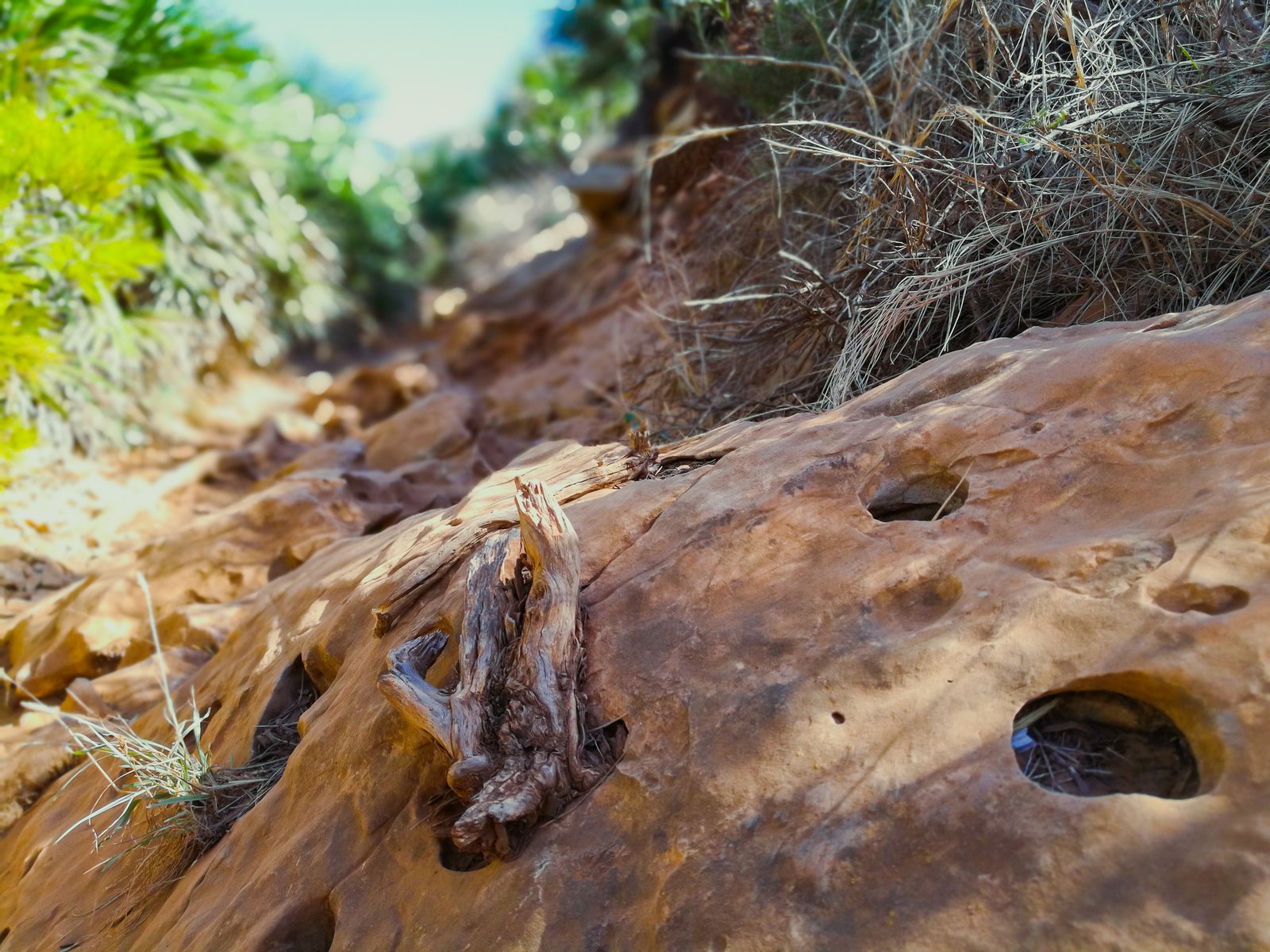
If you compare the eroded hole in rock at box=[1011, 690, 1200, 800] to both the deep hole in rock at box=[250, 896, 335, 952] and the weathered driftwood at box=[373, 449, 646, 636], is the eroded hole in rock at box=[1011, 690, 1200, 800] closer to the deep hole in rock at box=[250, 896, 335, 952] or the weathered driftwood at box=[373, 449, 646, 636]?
the weathered driftwood at box=[373, 449, 646, 636]

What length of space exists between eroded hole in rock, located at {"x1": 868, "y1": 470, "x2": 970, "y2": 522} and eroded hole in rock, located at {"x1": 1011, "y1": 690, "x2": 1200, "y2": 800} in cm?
64

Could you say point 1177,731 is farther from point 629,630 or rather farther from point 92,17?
point 92,17

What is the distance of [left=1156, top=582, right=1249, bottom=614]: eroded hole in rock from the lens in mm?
1844

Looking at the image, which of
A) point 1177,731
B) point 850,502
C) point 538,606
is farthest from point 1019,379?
point 538,606

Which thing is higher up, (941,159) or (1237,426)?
(941,159)

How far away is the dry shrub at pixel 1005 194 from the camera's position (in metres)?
3.11

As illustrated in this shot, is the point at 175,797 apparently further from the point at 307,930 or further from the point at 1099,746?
the point at 1099,746

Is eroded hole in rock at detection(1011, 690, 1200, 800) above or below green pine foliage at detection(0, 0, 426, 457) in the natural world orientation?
below

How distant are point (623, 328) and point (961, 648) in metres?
5.47

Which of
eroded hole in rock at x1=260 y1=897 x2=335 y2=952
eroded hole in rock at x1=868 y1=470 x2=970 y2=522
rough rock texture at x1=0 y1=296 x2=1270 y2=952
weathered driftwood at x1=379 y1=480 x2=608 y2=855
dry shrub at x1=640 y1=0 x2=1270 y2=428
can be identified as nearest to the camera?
rough rock texture at x1=0 y1=296 x2=1270 y2=952

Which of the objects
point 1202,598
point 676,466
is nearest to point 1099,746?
point 1202,598

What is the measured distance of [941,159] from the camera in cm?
327

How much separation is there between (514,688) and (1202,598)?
57.2 inches

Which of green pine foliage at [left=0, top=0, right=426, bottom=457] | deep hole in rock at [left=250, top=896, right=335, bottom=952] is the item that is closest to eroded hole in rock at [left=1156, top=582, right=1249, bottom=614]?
deep hole in rock at [left=250, top=896, right=335, bottom=952]
